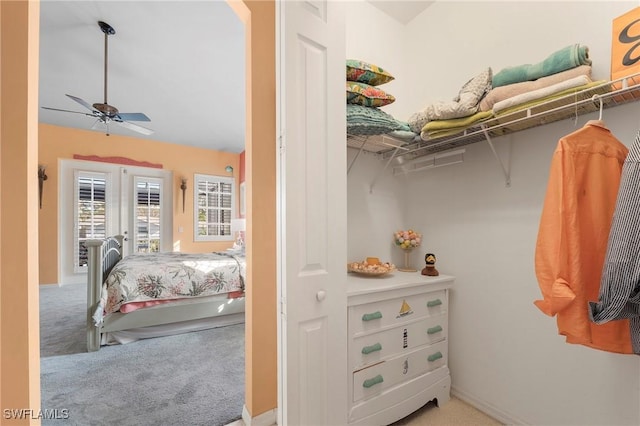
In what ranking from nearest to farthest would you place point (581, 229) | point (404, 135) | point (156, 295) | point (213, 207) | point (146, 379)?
1. point (581, 229)
2. point (404, 135)
3. point (146, 379)
4. point (156, 295)
5. point (213, 207)

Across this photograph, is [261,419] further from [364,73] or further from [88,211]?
[88,211]

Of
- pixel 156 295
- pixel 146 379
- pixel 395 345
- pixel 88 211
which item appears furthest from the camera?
pixel 88 211

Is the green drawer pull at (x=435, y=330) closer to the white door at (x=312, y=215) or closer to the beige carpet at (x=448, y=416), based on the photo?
the beige carpet at (x=448, y=416)

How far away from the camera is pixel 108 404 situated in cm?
177

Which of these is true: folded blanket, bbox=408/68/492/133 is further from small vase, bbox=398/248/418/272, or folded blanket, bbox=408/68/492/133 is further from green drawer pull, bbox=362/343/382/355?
green drawer pull, bbox=362/343/382/355

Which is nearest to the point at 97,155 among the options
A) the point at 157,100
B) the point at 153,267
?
the point at 157,100

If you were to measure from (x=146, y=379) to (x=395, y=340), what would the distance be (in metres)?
1.97

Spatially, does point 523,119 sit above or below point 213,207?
above

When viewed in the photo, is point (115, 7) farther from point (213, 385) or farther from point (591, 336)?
point (591, 336)

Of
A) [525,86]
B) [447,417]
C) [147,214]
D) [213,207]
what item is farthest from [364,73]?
[147,214]

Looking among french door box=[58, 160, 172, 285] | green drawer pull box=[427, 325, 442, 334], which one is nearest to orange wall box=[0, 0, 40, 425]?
green drawer pull box=[427, 325, 442, 334]

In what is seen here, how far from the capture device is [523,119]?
48.7 inches

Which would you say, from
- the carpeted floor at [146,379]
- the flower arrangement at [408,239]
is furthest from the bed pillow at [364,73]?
the carpeted floor at [146,379]

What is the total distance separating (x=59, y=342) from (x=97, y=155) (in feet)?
12.5
